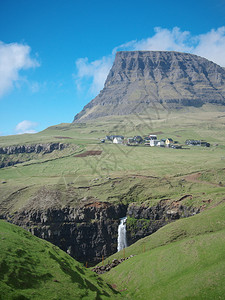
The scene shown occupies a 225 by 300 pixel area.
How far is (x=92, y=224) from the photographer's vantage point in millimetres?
61344

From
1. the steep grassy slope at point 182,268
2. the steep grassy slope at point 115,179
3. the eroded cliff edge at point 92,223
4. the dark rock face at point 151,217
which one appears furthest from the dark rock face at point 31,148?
the steep grassy slope at point 182,268

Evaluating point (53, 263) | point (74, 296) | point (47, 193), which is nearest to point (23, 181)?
point (47, 193)

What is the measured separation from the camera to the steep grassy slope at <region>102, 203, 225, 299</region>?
2105cm

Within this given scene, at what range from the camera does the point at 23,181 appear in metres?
83.4

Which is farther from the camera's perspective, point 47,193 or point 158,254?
point 47,193

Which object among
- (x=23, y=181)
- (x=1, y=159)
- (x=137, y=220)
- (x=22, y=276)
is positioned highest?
(x=1, y=159)

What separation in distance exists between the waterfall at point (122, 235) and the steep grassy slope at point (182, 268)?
23.1 m

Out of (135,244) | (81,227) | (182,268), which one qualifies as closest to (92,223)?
(81,227)

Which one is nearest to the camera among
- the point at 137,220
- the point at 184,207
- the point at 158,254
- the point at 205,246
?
the point at 205,246

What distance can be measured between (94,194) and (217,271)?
4913 centimetres

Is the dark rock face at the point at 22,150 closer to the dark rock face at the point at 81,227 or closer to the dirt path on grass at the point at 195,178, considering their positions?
the dark rock face at the point at 81,227

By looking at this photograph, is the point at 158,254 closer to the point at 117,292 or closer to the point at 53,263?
the point at 117,292

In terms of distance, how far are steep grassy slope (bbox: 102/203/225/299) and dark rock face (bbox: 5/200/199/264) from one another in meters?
22.1

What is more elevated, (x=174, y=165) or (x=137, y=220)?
(x=174, y=165)
